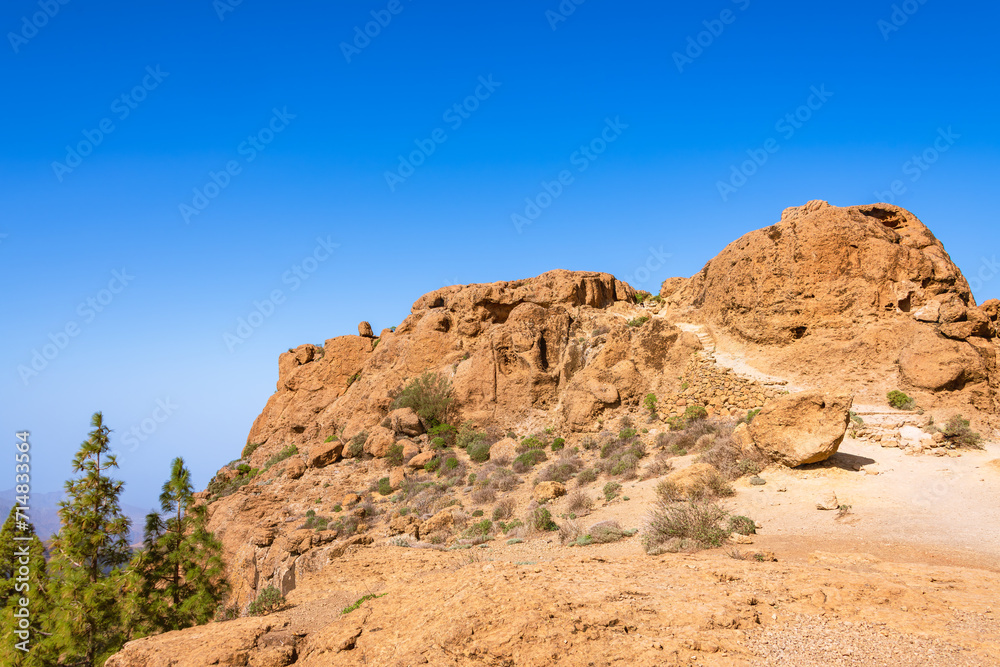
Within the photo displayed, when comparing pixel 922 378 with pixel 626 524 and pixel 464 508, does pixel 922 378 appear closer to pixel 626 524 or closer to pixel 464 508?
pixel 626 524

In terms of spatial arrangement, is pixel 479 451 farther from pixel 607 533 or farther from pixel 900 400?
pixel 900 400

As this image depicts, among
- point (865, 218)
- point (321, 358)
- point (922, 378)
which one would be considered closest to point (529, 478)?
point (922, 378)

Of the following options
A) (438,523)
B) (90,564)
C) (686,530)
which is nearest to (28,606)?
(90,564)

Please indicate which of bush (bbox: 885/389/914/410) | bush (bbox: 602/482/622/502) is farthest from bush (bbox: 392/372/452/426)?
bush (bbox: 885/389/914/410)

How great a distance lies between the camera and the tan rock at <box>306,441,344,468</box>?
25031 millimetres

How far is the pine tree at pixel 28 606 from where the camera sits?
27.8 ft

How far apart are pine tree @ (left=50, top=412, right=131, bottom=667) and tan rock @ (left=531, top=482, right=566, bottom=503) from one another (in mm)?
10720

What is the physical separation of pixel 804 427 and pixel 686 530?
16.5 ft

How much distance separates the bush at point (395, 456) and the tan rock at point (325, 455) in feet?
9.63

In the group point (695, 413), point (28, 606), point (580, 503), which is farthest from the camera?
point (695, 413)

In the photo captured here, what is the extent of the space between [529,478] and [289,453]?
660 inches

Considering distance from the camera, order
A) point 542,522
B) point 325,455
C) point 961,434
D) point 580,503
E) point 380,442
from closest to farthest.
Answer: point 961,434 → point 542,522 → point 580,503 → point 380,442 → point 325,455

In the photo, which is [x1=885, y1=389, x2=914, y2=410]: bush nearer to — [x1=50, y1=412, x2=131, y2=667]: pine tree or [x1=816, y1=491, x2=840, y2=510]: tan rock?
[x1=816, y1=491, x2=840, y2=510]: tan rock

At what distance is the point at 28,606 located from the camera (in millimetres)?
9094
